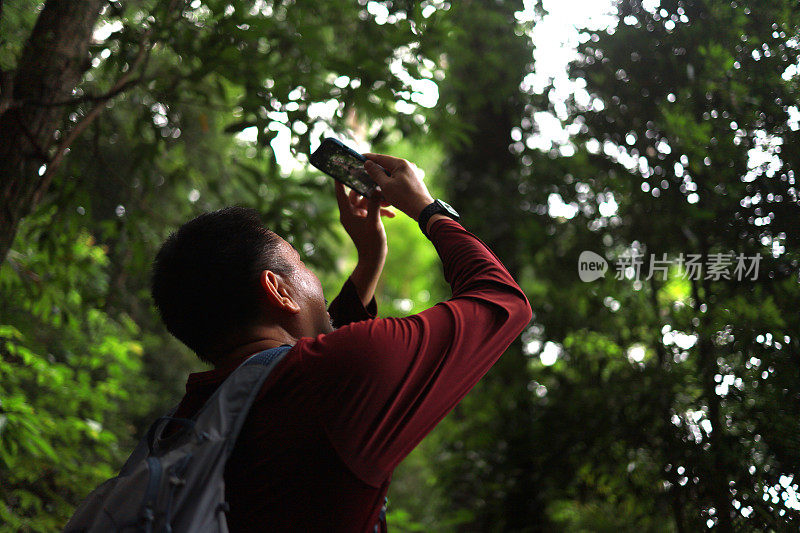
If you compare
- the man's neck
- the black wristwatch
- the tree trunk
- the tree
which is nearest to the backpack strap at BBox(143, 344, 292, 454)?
the man's neck

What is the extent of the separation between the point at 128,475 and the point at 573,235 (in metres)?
2.07

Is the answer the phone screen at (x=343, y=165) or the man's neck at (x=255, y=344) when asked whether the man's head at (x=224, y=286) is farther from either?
the phone screen at (x=343, y=165)

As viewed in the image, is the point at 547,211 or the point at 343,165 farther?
the point at 547,211

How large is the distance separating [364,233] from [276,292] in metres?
0.44

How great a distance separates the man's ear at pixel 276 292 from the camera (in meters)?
1.25

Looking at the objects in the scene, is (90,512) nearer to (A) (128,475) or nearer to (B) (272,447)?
(A) (128,475)

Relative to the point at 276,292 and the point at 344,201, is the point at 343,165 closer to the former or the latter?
the point at 344,201

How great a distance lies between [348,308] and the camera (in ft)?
5.50

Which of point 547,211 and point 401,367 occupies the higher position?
point 401,367

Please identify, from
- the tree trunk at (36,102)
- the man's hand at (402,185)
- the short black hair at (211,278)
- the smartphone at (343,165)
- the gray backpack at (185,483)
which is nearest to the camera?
the gray backpack at (185,483)

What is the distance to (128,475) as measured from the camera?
3.40 feet

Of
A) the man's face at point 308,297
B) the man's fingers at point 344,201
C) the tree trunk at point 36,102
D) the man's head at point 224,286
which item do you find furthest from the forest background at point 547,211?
the man's face at point 308,297

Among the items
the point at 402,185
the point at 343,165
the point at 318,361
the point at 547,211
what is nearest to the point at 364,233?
the point at 343,165

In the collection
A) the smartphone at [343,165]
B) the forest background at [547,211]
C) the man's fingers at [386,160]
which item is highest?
the man's fingers at [386,160]
